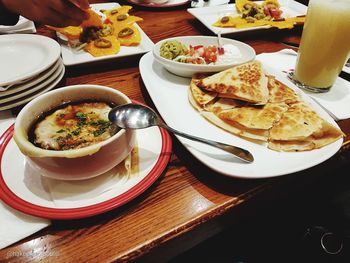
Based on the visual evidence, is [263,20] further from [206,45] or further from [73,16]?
[73,16]

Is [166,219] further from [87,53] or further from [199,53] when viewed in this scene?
[87,53]

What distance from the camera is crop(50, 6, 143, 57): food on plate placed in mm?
1566

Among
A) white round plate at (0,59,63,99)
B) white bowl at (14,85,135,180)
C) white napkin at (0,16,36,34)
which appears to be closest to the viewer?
white bowl at (14,85,135,180)

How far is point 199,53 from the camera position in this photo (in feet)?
4.80

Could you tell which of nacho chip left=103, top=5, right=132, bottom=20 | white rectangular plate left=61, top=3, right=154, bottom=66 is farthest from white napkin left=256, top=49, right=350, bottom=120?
nacho chip left=103, top=5, right=132, bottom=20

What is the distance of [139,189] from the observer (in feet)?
2.52

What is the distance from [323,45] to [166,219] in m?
1.06

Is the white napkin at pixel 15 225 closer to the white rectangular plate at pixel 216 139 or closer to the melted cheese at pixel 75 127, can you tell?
the melted cheese at pixel 75 127

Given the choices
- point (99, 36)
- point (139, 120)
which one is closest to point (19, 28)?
point (99, 36)

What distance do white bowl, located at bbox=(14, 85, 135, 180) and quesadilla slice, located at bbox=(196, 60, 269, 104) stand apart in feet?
1.55

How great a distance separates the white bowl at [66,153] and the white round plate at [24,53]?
1.47 feet

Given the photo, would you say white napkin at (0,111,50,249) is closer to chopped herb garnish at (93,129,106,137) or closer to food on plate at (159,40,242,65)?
chopped herb garnish at (93,129,106,137)

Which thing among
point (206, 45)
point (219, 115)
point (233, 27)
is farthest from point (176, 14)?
point (219, 115)

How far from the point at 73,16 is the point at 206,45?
74 centimetres
